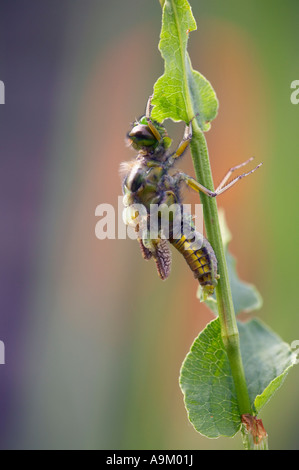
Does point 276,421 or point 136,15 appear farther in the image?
point 136,15

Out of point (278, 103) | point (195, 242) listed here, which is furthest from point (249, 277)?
point (195, 242)

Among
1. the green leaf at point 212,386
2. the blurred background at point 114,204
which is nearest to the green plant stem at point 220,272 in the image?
the green leaf at point 212,386

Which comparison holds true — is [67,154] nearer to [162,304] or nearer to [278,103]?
[162,304]

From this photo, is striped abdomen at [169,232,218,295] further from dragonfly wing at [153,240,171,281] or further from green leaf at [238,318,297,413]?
green leaf at [238,318,297,413]

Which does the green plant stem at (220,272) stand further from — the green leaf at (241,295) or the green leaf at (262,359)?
the green leaf at (241,295)

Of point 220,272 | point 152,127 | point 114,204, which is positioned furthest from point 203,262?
point 114,204
